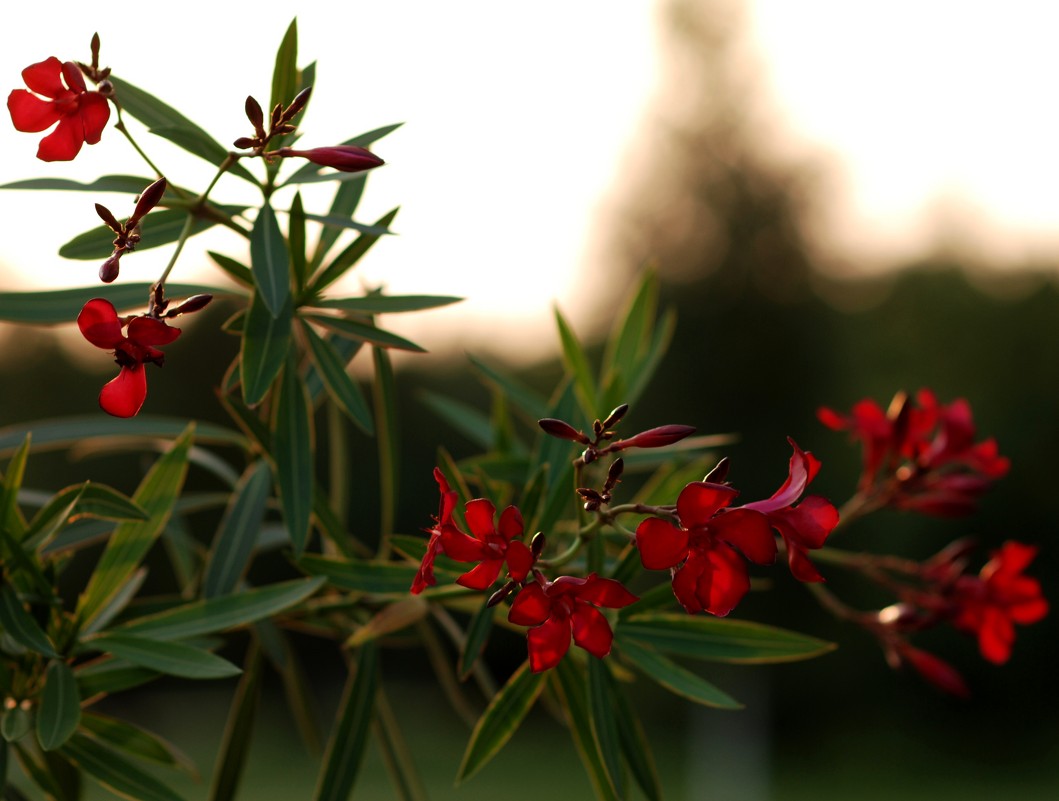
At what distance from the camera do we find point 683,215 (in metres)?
14.6

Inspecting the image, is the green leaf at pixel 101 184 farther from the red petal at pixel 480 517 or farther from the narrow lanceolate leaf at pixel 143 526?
the red petal at pixel 480 517

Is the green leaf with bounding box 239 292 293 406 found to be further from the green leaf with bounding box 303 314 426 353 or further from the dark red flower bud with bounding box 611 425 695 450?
the dark red flower bud with bounding box 611 425 695 450

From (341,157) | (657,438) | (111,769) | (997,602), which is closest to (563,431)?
(657,438)

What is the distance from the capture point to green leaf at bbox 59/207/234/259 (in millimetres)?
936

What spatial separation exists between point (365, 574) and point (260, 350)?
0.25m

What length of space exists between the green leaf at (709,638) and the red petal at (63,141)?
25.1 inches

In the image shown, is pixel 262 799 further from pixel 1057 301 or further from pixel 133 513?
pixel 133 513

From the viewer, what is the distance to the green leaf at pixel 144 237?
3.07ft

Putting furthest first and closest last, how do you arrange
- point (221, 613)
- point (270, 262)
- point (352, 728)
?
point (352, 728) → point (221, 613) → point (270, 262)

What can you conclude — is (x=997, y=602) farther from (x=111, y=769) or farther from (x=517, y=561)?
(x=111, y=769)

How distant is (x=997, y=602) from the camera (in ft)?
3.98

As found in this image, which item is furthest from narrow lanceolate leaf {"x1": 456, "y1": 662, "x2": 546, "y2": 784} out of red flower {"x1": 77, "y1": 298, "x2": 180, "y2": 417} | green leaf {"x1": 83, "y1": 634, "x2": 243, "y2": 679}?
red flower {"x1": 77, "y1": 298, "x2": 180, "y2": 417}

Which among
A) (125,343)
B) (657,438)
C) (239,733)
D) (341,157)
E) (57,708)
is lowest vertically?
(239,733)

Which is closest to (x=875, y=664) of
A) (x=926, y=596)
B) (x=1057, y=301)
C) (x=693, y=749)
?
(x=693, y=749)
